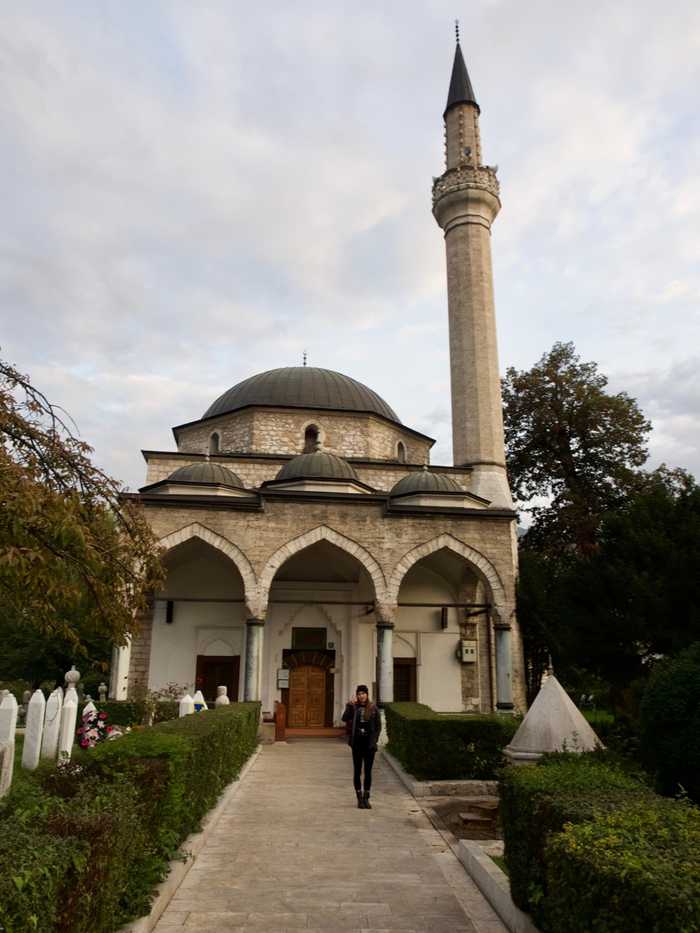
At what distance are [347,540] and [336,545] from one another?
243 millimetres

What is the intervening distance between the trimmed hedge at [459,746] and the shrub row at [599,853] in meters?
4.23

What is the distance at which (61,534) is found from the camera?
12.5 feet

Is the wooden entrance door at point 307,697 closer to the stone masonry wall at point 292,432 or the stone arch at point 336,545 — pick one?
the stone arch at point 336,545

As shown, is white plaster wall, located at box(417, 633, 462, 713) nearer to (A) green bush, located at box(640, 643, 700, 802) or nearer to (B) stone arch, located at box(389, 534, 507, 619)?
(B) stone arch, located at box(389, 534, 507, 619)

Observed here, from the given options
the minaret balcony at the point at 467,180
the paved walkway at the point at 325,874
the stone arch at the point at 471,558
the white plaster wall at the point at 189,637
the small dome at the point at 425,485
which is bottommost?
the paved walkway at the point at 325,874

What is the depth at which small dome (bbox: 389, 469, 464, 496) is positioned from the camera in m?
15.2

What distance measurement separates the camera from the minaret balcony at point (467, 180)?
18.9 meters

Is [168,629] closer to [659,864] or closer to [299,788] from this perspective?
[299,788]

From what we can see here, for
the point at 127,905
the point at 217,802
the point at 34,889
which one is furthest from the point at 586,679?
the point at 34,889

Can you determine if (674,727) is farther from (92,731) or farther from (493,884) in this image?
(92,731)

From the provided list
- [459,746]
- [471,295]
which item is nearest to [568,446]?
[471,295]

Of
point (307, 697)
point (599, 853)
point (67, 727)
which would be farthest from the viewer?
point (307, 697)

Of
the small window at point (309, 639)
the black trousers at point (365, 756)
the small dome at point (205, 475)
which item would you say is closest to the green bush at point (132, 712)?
the small window at point (309, 639)

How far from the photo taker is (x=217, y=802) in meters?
6.63
